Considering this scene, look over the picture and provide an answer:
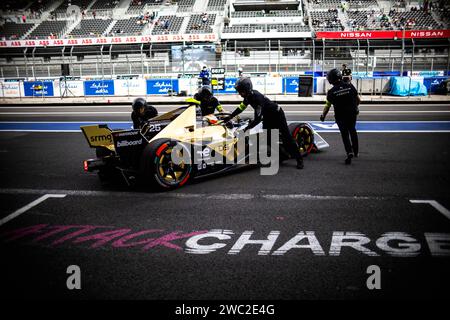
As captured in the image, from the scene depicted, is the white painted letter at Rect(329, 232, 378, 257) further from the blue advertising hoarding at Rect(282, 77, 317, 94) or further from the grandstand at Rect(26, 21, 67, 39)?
the grandstand at Rect(26, 21, 67, 39)

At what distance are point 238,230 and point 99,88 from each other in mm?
22017

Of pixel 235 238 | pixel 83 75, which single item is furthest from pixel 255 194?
pixel 83 75

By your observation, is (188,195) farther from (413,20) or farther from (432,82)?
(413,20)

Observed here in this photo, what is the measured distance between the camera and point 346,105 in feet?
24.7

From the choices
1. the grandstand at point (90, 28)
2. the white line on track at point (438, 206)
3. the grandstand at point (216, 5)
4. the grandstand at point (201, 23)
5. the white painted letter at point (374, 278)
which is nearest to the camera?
the white painted letter at point (374, 278)

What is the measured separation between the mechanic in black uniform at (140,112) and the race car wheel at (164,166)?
0.95 metres

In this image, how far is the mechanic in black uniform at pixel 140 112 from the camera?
6.62 m

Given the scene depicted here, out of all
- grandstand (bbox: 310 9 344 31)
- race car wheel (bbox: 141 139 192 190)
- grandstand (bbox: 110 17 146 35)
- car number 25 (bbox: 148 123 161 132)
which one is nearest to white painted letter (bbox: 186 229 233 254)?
race car wheel (bbox: 141 139 192 190)

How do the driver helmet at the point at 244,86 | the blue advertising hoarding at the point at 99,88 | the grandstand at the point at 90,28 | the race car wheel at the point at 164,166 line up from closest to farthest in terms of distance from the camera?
the race car wheel at the point at 164,166 < the driver helmet at the point at 244,86 < the blue advertising hoarding at the point at 99,88 < the grandstand at the point at 90,28

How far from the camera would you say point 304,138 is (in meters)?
8.20

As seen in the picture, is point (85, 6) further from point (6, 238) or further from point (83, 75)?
point (6, 238)

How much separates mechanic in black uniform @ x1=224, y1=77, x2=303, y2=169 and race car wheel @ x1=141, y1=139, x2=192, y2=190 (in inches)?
50.2

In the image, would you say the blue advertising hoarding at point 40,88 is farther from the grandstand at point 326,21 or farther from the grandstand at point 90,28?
the grandstand at point 326,21

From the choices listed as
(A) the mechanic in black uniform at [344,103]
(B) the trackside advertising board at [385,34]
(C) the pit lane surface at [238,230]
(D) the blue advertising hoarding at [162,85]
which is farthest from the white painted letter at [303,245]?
(B) the trackside advertising board at [385,34]
